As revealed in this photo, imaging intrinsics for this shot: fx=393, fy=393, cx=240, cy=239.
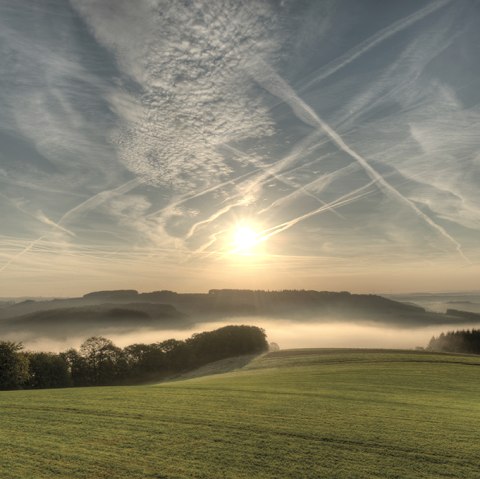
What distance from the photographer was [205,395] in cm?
3319

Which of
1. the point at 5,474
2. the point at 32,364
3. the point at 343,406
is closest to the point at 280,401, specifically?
the point at 343,406

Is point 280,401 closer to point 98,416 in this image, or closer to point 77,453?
point 98,416

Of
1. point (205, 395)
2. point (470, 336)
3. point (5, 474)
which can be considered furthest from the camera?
point (470, 336)

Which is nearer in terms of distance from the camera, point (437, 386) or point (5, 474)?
point (5, 474)

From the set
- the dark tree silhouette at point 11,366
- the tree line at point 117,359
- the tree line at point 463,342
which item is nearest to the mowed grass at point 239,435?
the dark tree silhouette at point 11,366

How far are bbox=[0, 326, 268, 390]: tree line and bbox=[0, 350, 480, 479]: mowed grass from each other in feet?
138

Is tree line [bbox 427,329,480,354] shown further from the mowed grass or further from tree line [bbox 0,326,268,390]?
the mowed grass

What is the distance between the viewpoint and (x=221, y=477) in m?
15.8

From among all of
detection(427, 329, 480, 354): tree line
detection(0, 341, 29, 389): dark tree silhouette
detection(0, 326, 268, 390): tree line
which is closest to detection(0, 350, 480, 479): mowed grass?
detection(0, 341, 29, 389): dark tree silhouette

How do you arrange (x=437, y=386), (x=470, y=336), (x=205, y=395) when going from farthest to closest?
(x=470, y=336)
(x=437, y=386)
(x=205, y=395)

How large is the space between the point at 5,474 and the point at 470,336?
150784mm

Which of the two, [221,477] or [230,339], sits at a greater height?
[221,477]

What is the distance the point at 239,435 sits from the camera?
20844mm

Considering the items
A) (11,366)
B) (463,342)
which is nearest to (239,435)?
(11,366)
